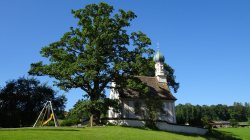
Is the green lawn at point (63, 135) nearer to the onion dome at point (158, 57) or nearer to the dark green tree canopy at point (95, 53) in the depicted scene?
the dark green tree canopy at point (95, 53)

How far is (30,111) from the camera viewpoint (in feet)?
166

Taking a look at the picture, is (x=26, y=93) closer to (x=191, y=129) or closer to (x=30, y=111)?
(x=30, y=111)

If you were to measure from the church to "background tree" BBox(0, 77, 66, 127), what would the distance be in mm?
11315

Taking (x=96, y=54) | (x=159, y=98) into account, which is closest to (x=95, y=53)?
(x=96, y=54)

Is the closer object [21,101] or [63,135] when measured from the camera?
[63,135]

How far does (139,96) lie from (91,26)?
1220cm

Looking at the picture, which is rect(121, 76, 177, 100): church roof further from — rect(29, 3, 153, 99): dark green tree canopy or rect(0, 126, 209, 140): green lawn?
rect(0, 126, 209, 140): green lawn

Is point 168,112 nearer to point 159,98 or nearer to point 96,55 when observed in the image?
point 159,98

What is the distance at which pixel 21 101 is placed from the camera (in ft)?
166

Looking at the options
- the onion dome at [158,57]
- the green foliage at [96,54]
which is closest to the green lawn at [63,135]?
the green foliage at [96,54]

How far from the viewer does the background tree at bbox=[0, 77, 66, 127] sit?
48.7m

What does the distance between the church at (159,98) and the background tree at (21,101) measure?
11315mm

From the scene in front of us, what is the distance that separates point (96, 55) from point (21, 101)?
17442 millimetres

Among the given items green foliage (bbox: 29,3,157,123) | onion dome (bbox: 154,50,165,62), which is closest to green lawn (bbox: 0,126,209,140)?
green foliage (bbox: 29,3,157,123)
